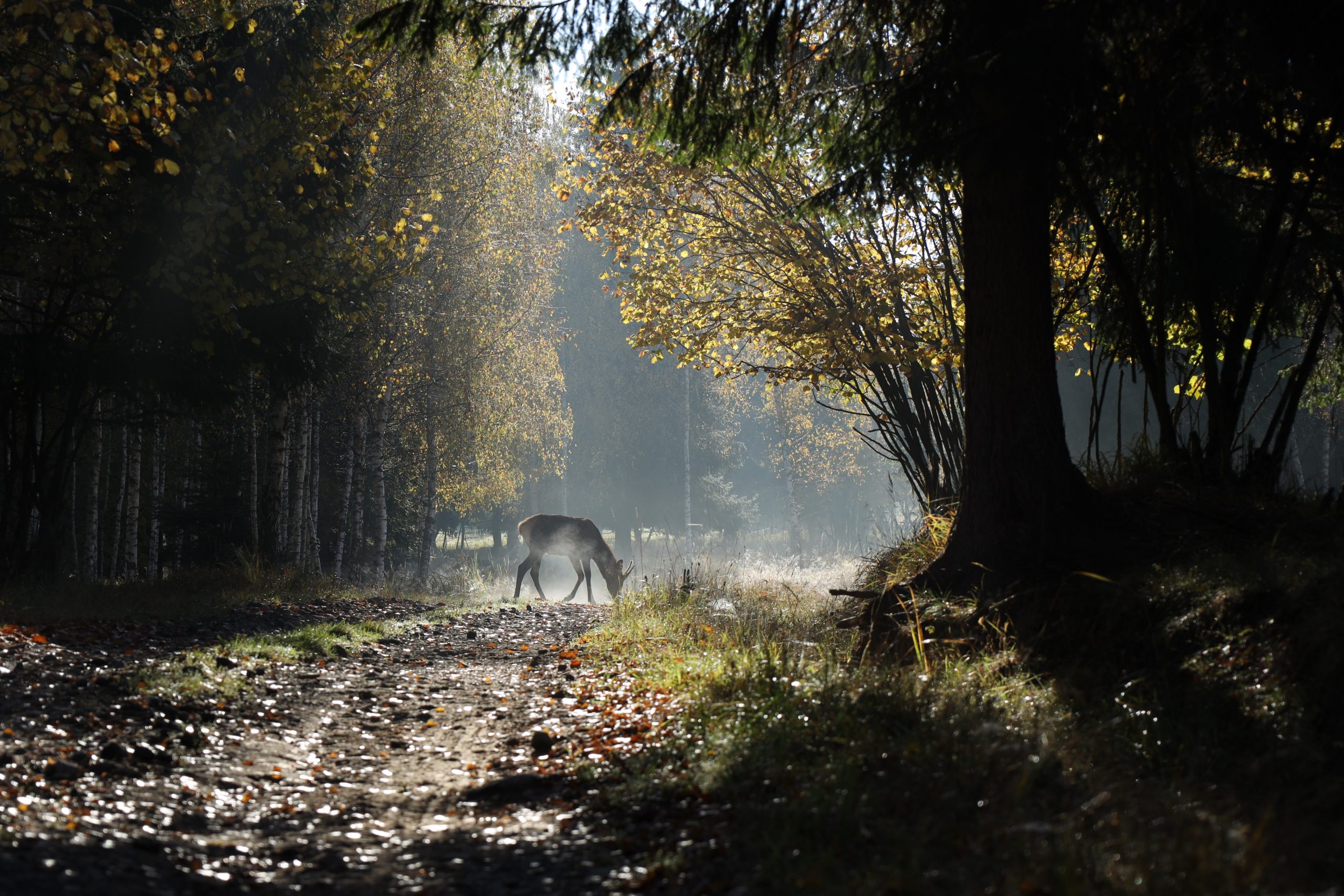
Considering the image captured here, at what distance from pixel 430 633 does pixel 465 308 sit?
1300cm

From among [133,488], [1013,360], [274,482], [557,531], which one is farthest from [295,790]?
[557,531]

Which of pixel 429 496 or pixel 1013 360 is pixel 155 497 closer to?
pixel 429 496

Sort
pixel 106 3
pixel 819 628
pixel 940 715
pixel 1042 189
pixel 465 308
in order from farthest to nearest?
pixel 465 308 < pixel 106 3 < pixel 819 628 < pixel 1042 189 < pixel 940 715

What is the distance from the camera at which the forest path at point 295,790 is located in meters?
3.16

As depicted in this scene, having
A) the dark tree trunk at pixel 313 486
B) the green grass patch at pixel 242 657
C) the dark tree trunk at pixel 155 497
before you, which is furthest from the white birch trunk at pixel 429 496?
the green grass patch at pixel 242 657

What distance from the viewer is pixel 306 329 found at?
11406 millimetres

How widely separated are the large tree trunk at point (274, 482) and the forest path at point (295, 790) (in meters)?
7.62

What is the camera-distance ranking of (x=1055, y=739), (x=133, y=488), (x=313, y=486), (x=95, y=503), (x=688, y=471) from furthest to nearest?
(x=688, y=471)
(x=313, y=486)
(x=95, y=503)
(x=133, y=488)
(x=1055, y=739)

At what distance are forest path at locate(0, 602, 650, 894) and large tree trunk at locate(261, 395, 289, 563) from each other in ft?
25.0

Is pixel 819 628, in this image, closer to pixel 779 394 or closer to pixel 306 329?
pixel 306 329

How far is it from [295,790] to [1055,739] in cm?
361

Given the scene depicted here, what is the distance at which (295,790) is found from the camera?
14.0ft

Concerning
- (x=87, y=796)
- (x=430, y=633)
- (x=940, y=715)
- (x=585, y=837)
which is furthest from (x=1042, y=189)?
(x=430, y=633)

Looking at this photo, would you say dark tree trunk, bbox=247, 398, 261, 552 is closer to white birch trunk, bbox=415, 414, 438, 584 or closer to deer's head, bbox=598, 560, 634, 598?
white birch trunk, bbox=415, 414, 438, 584
